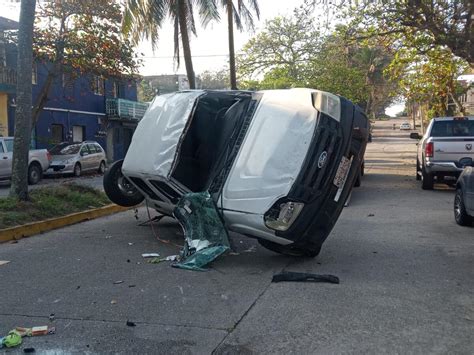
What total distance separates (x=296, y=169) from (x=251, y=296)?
156cm

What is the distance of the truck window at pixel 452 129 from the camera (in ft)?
47.3

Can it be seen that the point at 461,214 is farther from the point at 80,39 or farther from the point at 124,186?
the point at 80,39

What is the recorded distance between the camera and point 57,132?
3056cm

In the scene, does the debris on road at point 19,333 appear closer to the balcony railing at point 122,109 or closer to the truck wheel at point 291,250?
the truck wheel at point 291,250

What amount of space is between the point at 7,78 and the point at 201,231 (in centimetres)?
2183

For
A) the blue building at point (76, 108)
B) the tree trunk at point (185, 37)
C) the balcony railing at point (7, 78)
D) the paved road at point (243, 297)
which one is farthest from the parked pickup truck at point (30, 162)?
the paved road at point (243, 297)

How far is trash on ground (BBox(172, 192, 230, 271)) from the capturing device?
6.35 metres

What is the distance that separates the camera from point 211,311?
4820 millimetres

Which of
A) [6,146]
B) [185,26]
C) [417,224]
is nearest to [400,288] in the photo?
[417,224]

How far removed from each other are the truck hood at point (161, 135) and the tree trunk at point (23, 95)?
2672 millimetres

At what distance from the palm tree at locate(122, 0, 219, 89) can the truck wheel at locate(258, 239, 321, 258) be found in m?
11.5

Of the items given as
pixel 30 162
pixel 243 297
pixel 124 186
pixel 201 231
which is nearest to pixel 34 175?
pixel 30 162

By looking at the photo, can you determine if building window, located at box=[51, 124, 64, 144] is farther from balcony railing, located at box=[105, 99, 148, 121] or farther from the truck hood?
the truck hood

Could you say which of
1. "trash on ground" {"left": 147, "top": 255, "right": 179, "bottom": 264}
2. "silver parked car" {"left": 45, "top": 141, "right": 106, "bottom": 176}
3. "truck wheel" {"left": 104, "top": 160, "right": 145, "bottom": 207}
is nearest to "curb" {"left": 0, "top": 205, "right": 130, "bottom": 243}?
"truck wheel" {"left": 104, "top": 160, "right": 145, "bottom": 207}
